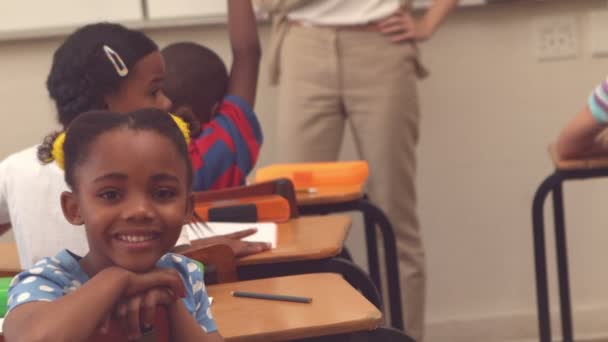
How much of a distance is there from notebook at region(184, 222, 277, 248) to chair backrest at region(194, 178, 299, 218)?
8cm

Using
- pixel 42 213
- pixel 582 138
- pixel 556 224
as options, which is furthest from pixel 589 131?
pixel 42 213

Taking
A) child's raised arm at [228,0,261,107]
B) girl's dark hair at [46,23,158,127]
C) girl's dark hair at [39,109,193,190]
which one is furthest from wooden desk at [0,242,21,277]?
child's raised arm at [228,0,261,107]

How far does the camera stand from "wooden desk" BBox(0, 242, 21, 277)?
207cm

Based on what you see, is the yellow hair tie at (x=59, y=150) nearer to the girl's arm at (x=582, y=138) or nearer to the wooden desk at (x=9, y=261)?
the wooden desk at (x=9, y=261)

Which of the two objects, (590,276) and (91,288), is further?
(590,276)

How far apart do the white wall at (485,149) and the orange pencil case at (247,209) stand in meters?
1.55

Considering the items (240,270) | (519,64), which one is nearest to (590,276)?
(519,64)

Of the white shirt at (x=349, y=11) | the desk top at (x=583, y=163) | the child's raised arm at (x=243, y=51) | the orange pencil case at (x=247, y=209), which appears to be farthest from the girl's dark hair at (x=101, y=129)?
the white shirt at (x=349, y=11)

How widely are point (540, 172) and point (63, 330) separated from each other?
299 centimetres

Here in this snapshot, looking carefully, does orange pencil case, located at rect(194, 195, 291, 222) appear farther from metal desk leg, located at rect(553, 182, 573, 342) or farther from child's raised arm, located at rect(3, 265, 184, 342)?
metal desk leg, located at rect(553, 182, 573, 342)

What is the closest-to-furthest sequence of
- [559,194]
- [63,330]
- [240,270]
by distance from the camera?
[63,330] < [240,270] < [559,194]

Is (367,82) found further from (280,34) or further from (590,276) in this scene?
(590,276)

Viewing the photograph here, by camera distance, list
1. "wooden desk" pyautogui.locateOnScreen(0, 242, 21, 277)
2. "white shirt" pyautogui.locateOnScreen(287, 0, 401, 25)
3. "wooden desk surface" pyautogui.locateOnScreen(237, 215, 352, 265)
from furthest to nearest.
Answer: "white shirt" pyautogui.locateOnScreen(287, 0, 401, 25)
"wooden desk" pyautogui.locateOnScreen(0, 242, 21, 277)
"wooden desk surface" pyautogui.locateOnScreen(237, 215, 352, 265)

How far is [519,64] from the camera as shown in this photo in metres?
3.86
